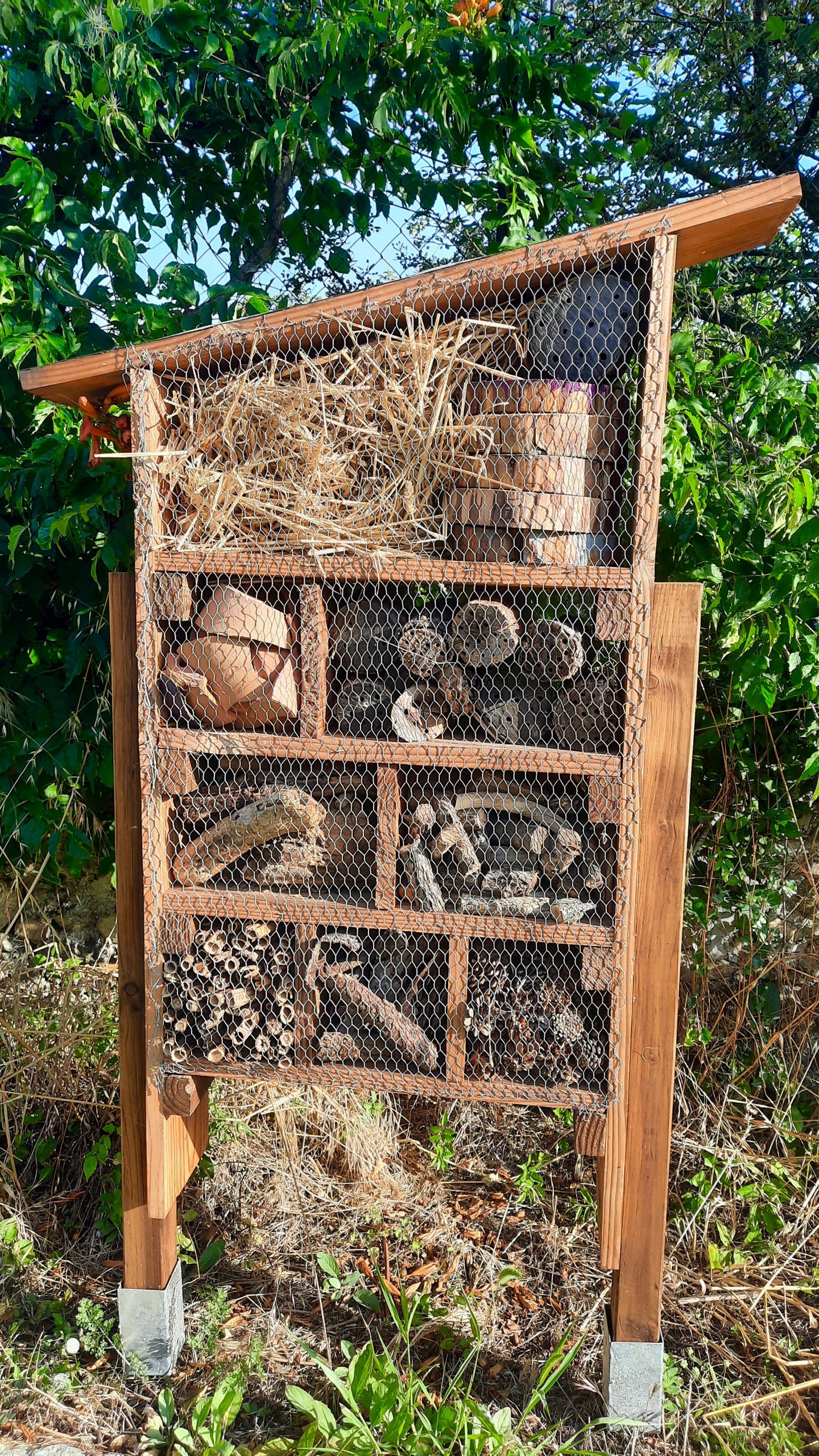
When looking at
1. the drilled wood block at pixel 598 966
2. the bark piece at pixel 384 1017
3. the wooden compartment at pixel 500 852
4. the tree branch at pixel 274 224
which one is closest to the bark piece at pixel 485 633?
the wooden compartment at pixel 500 852

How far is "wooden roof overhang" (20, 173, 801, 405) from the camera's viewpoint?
1.71 meters

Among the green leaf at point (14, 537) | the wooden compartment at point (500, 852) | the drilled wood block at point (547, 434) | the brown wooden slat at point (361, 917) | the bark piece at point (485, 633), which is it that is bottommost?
the brown wooden slat at point (361, 917)

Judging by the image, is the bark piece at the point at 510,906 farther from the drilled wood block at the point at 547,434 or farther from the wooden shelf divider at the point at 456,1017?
the drilled wood block at the point at 547,434

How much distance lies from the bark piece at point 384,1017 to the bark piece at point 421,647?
648 mm

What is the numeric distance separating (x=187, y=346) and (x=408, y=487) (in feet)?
1.69

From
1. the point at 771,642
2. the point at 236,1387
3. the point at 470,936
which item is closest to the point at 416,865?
the point at 470,936

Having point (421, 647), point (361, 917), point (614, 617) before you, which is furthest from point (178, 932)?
point (614, 617)

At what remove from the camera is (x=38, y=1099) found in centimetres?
304

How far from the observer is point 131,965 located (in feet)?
7.24

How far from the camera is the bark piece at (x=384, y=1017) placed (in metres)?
1.98

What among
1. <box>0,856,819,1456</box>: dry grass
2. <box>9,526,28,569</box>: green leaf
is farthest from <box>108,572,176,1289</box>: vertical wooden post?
<box>9,526,28,569</box>: green leaf

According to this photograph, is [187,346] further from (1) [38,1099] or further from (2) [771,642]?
(1) [38,1099]

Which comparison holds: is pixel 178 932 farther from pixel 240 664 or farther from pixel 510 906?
pixel 510 906

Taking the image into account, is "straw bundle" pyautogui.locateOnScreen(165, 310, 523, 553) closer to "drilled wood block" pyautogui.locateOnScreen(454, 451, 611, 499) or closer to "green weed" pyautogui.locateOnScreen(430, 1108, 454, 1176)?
"drilled wood block" pyautogui.locateOnScreen(454, 451, 611, 499)
